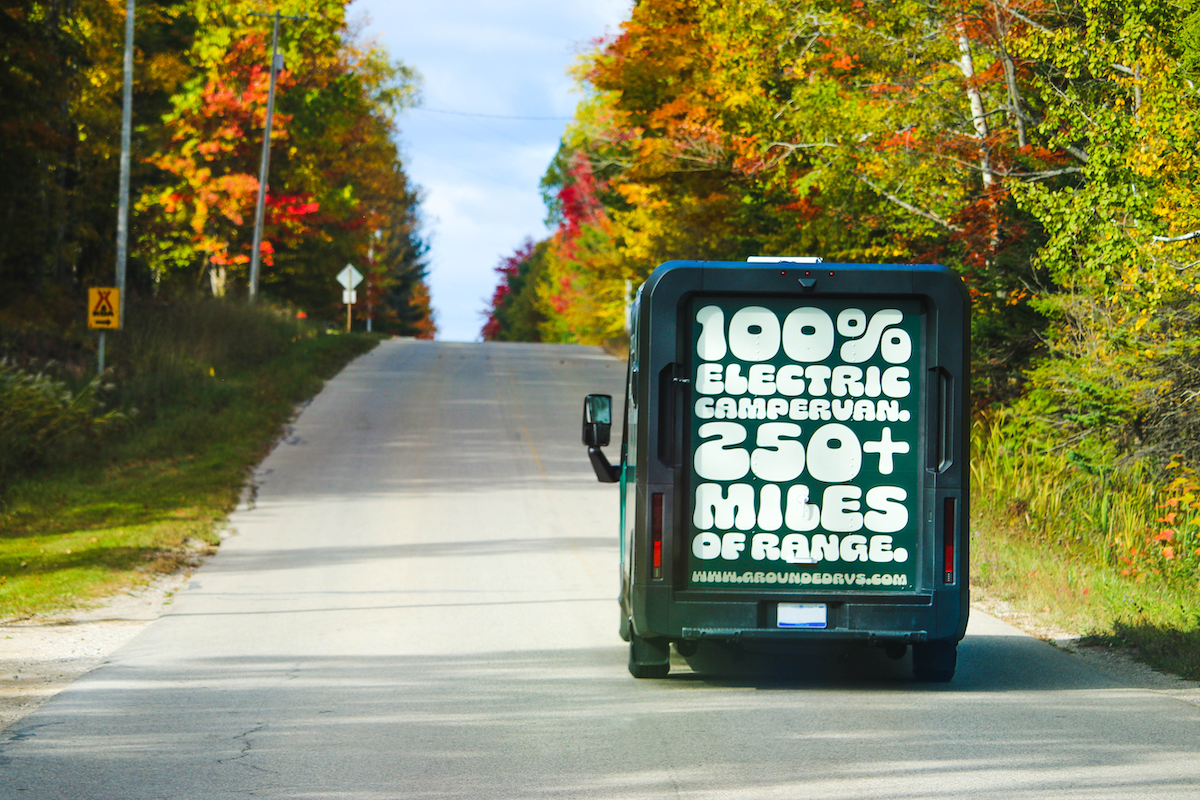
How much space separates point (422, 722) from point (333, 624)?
359 centimetres

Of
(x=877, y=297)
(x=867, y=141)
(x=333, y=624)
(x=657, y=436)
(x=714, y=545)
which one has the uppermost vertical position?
(x=867, y=141)

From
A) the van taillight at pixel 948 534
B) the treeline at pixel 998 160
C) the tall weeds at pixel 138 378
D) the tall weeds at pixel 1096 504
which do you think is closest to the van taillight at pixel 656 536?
the van taillight at pixel 948 534

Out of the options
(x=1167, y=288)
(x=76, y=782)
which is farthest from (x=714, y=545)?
(x=1167, y=288)

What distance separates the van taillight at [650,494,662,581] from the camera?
25.5 feet

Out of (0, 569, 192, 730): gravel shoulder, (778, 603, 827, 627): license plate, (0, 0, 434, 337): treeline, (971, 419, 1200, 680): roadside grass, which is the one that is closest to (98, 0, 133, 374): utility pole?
(0, 0, 434, 337): treeline

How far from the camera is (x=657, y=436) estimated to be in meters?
7.75

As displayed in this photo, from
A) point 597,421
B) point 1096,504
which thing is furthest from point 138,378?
point 597,421

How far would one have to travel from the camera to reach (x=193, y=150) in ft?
133

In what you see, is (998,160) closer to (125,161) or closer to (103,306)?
(103,306)

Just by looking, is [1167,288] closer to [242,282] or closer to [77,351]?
[77,351]

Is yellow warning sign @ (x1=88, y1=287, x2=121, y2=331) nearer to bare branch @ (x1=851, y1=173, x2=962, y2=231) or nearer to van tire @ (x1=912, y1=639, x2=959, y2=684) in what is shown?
bare branch @ (x1=851, y1=173, x2=962, y2=231)

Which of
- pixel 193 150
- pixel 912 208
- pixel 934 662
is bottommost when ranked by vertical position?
pixel 934 662

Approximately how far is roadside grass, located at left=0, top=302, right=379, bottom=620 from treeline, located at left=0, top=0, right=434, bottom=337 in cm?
436

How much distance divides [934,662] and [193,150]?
1439 inches
